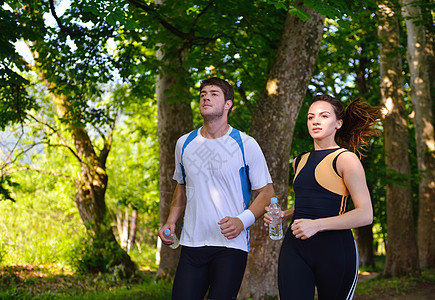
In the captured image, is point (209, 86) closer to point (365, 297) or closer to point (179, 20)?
point (179, 20)

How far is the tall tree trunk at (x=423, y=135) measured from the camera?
49.4 ft

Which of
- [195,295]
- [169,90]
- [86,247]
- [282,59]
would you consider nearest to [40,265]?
[86,247]

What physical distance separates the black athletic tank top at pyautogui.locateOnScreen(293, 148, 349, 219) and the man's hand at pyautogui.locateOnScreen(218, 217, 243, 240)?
16.7 inches

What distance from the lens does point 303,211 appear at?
3506mm

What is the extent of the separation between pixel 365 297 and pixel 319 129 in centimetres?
922

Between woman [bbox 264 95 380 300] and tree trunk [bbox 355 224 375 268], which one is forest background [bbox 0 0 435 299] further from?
woman [bbox 264 95 380 300]

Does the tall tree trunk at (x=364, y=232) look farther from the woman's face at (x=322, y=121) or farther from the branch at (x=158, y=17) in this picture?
the woman's face at (x=322, y=121)

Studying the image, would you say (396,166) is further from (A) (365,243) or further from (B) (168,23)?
(B) (168,23)

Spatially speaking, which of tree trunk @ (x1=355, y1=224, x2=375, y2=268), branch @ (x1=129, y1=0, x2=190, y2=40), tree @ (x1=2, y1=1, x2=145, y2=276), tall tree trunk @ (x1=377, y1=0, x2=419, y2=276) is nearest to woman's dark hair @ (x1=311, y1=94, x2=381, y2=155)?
tree @ (x1=2, y1=1, x2=145, y2=276)

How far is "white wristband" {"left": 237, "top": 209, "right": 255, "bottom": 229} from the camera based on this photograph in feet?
12.2

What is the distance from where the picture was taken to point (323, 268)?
3.38m

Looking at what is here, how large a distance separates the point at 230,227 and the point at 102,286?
28.5ft

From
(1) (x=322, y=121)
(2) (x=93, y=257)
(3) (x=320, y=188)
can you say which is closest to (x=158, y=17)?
(1) (x=322, y=121)

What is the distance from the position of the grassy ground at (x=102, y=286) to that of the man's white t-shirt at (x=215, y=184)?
21.1ft
